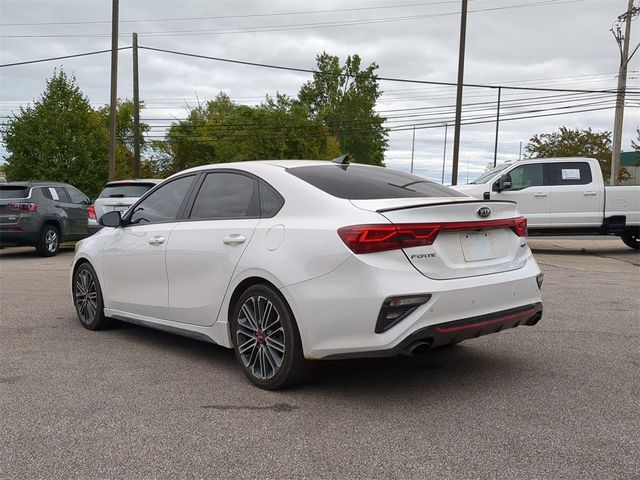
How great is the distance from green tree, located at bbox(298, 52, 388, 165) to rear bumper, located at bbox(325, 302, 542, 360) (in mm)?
68445

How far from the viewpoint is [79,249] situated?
21.4 feet

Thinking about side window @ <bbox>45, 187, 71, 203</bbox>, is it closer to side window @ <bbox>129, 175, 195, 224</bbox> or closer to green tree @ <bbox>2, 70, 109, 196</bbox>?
side window @ <bbox>129, 175, 195, 224</bbox>

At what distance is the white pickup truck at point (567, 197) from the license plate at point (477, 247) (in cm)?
1046

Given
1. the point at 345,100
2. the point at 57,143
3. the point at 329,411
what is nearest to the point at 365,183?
the point at 329,411

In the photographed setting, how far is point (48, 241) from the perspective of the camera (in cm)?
1436

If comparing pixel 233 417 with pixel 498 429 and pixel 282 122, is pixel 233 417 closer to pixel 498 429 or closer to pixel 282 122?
pixel 498 429

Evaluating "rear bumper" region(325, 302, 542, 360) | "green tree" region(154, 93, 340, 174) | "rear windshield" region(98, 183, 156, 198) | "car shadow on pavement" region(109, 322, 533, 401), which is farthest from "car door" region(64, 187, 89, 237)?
"green tree" region(154, 93, 340, 174)

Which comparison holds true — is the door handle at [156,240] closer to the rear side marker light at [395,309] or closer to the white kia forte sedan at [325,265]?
the white kia forte sedan at [325,265]

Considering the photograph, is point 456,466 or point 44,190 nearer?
point 456,466

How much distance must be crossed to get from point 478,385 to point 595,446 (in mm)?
1125

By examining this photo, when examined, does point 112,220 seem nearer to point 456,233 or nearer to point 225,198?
point 225,198

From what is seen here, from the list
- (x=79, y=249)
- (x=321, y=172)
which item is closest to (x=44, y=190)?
(x=79, y=249)

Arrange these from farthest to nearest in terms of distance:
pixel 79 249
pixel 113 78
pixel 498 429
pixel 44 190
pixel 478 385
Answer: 1. pixel 113 78
2. pixel 44 190
3. pixel 79 249
4. pixel 478 385
5. pixel 498 429

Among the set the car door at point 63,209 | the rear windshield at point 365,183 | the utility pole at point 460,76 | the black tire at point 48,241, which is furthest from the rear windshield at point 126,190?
the utility pole at point 460,76
